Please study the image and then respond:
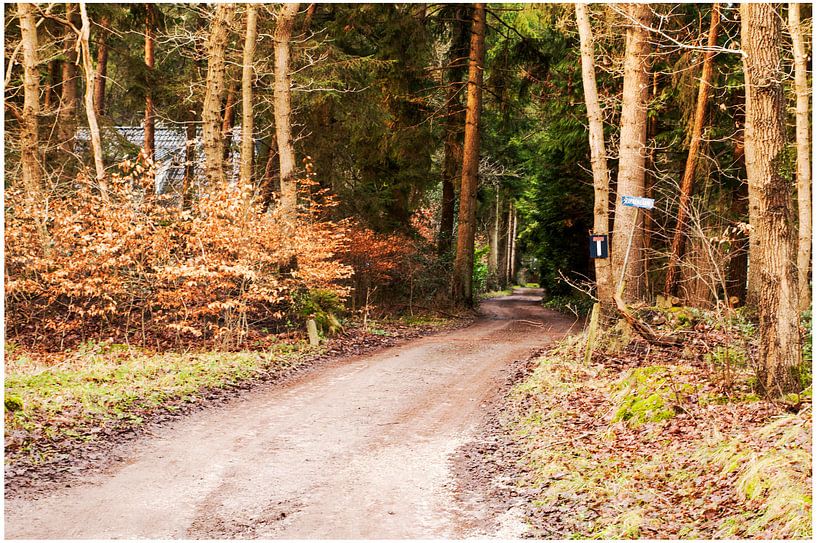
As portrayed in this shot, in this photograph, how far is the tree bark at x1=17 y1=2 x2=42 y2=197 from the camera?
14.9 metres

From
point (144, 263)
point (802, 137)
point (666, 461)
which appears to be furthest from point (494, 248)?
point (666, 461)

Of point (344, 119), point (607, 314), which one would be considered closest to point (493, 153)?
point (344, 119)

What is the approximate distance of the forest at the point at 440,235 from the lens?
7.44 meters

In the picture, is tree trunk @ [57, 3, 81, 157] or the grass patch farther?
tree trunk @ [57, 3, 81, 157]

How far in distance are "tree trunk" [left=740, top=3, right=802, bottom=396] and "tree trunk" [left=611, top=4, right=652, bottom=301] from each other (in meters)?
5.00

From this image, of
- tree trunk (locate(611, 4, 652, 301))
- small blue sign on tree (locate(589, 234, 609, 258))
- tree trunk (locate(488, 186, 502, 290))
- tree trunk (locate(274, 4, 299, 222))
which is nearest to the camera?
small blue sign on tree (locate(589, 234, 609, 258))

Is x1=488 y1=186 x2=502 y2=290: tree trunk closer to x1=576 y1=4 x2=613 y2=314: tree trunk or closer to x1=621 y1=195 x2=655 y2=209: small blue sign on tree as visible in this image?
x1=576 y1=4 x2=613 y2=314: tree trunk

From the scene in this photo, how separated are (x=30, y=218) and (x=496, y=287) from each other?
2935 cm

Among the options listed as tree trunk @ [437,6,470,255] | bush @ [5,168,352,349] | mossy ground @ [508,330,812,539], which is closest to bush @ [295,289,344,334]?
bush @ [5,168,352,349]

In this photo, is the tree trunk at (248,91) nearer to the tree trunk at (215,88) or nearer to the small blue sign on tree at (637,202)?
the tree trunk at (215,88)

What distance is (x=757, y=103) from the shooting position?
7.58 meters

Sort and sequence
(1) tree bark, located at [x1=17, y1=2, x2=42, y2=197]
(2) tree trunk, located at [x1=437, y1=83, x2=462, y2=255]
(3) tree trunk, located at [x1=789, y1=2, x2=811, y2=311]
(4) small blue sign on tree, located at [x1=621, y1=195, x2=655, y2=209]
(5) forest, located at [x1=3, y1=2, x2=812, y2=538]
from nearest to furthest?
(5) forest, located at [x1=3, y1=2, x2=812, y2=538] → (4) small blue sign on tree, located at [x1=621, y1=195, x2=655, y2=209] → (3) tree trunk, located at [x1=789, y1=2, x2=811, y2=311] → (1) tree bark, located at [x1=17, y1=2, x2=42, y2=197] → (2) tree trunk, located at [x1=437, y1=83, x2=462, y2=255]

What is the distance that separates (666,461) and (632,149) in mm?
7442

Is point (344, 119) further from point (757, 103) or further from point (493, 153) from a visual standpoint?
point (757, 103)
